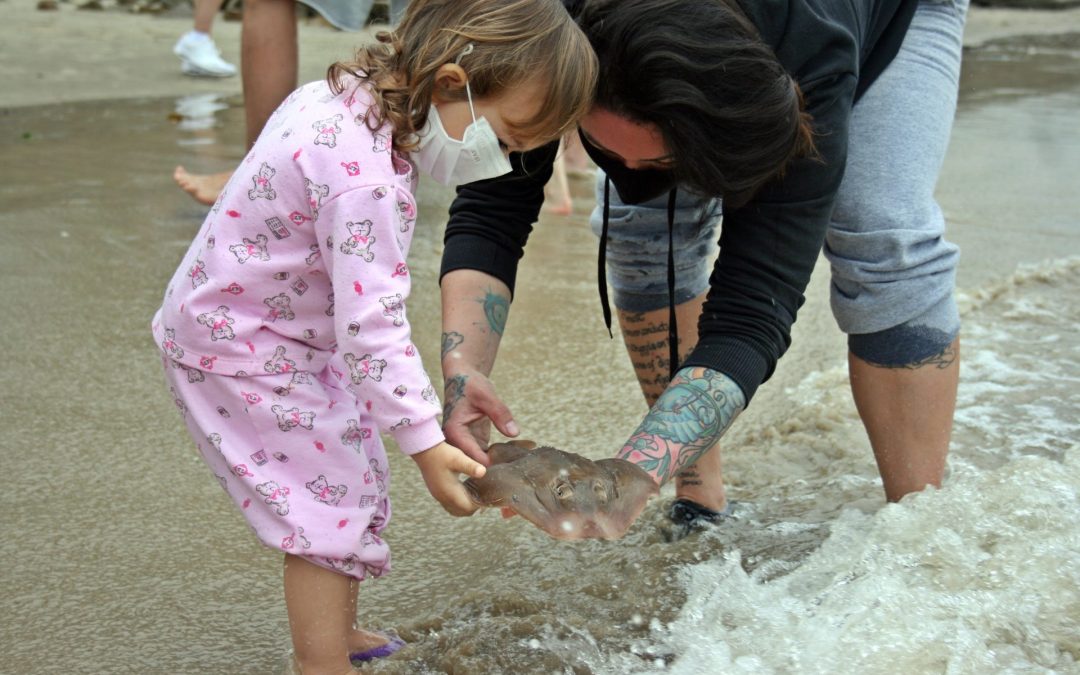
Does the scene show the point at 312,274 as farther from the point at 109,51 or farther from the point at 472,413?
the point at 109,51

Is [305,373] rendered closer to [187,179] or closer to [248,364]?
[248,364]

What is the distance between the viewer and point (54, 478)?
2609mm

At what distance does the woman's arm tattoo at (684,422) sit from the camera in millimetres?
1988

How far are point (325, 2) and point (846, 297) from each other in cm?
262

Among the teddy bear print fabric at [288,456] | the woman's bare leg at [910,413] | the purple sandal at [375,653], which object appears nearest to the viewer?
the teddy bear print fabric at [288,456]

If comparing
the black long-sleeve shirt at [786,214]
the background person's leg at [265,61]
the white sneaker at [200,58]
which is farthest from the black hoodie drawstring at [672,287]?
the white sneaker at [200,58]

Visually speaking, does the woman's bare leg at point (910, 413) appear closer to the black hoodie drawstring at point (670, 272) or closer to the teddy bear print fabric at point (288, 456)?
the black hoodie drawstring at point (670, 272)

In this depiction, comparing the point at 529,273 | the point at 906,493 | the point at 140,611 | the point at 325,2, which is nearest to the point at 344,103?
Answer: the point at 140,611

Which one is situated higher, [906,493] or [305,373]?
[305,373]

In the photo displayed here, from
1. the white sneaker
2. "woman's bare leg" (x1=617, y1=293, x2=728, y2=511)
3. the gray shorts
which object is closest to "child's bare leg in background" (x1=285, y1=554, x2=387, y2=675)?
"woman's bare leg" (x1=617, y1=293, x2=728, y2=511)

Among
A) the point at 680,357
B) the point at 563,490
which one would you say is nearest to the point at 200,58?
the point at 680,357

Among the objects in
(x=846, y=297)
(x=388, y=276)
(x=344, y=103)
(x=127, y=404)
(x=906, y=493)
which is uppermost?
(x=344, y=103)

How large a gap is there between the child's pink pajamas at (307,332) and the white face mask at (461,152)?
41mm

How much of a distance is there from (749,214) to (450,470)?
69 cm
